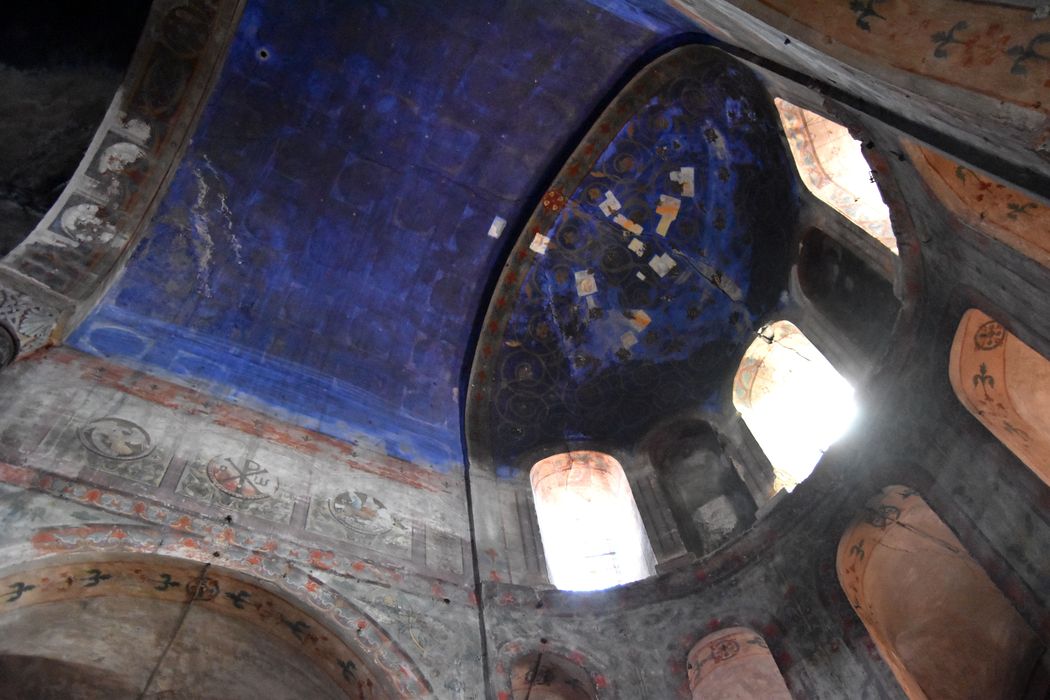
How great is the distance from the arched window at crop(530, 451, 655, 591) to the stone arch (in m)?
3.10

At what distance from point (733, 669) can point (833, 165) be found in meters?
6.47

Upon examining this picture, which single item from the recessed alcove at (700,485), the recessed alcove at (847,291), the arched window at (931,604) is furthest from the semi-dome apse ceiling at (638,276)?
the arched window at (931,604)

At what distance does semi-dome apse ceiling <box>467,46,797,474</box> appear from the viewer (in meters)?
11.1

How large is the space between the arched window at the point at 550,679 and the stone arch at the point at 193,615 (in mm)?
1358

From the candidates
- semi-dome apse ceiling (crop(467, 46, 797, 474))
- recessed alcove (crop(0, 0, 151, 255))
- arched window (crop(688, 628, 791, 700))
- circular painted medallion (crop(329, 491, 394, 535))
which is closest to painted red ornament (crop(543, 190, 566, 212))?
semi-dome apse ceiling (crop(467, 46, 797, 474))

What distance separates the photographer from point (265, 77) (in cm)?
1016

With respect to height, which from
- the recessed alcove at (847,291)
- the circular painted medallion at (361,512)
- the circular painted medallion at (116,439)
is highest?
the recessed alcove at (847,291)

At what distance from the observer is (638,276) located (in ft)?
39.1

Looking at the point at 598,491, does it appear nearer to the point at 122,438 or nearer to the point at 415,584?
the point at 415,584

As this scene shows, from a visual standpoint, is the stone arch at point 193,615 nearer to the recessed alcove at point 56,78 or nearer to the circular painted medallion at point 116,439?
the circular painted medallion at point 116,439

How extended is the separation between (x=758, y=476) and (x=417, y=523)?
14.5 feet

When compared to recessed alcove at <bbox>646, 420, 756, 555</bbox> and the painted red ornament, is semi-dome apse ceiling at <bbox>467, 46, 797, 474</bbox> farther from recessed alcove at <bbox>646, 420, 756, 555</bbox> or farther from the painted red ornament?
recessed alcove at <bbox>646, 420, 756, 555</bbox>

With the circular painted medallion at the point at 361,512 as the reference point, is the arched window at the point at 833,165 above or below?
above

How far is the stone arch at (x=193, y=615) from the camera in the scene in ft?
20.5
